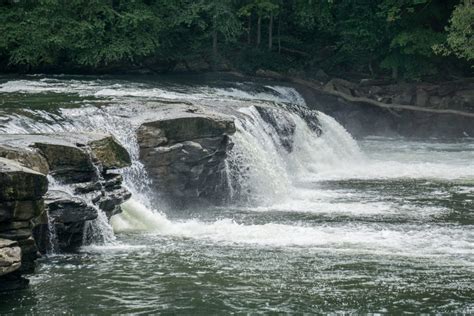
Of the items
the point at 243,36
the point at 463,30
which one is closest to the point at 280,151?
the point at 463,30

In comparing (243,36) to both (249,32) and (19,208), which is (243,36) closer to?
(249,32)

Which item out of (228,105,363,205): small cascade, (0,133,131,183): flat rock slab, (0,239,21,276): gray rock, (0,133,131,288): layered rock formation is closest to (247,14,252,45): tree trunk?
(228,105,363,205): small cascade

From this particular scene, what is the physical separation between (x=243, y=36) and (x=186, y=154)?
1831cm

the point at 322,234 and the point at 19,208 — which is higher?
the point at 19,208

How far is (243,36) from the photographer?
32500 millimetres

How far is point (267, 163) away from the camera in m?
16.9

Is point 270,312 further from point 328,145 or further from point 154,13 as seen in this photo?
point 154,13

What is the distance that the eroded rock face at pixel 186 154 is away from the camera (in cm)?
1452

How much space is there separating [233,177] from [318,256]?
5.89 m

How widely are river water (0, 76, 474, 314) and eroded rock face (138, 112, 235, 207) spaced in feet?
0.96

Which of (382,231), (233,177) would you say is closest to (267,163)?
(233,177)

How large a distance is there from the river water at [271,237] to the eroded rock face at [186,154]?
29 cm

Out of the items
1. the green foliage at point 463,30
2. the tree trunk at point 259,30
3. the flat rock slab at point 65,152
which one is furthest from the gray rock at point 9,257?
the tree trunk at point 259,30

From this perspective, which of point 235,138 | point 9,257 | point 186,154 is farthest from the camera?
point 235,138
